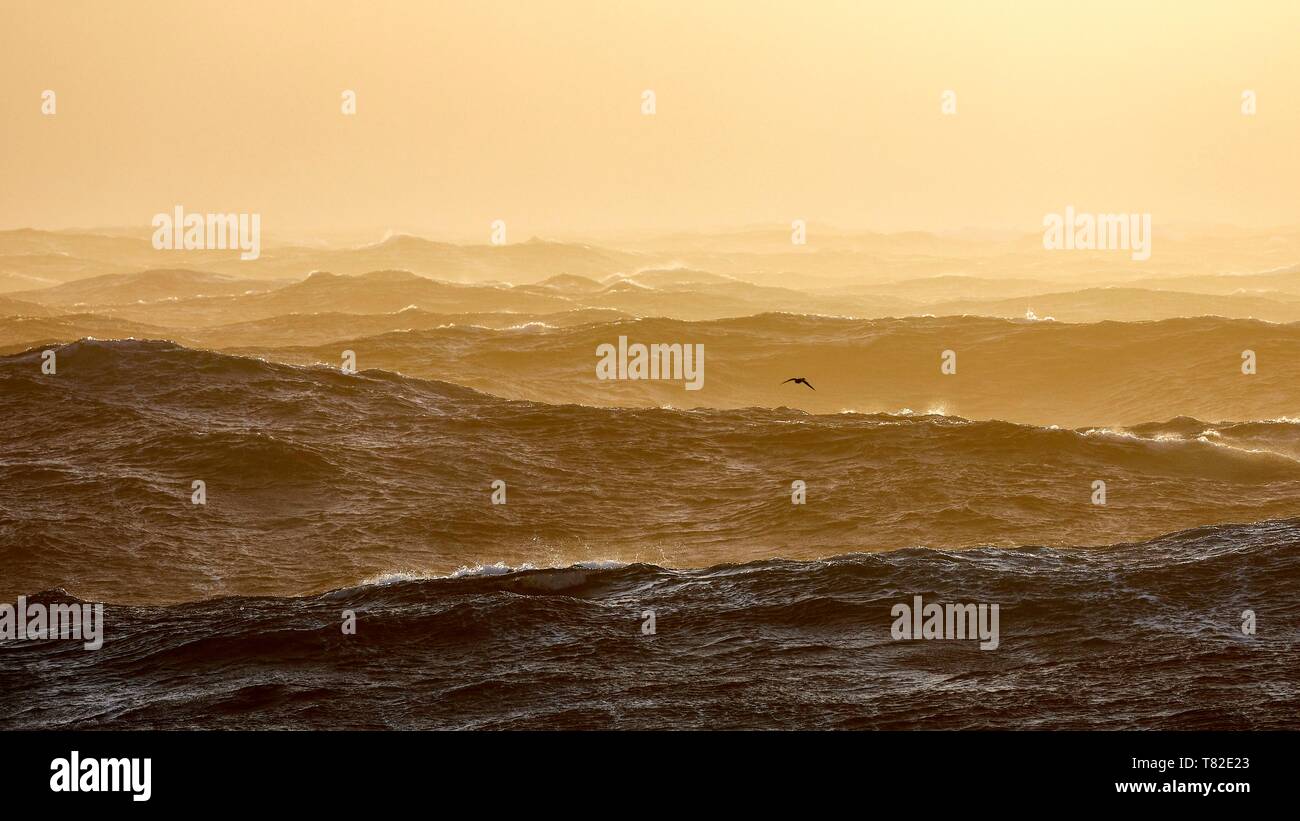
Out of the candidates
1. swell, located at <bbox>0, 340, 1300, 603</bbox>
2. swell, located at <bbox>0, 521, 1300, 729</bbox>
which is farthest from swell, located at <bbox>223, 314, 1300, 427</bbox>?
swell, located at <bbox>0, 521, 1300, 729</bbox>

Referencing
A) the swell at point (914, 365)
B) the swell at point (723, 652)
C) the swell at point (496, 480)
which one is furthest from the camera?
the swell at point (914, 365)

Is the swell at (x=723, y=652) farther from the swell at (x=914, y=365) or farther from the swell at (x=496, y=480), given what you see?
the swell at (x=914, y=365)

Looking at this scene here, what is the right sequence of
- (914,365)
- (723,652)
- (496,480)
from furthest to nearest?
(914,365)
(496,480)
(723,652)

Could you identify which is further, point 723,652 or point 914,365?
point 914,365

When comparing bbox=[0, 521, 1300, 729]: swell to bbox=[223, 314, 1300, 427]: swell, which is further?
bbox=[223, 314, 1300, 427]: swell

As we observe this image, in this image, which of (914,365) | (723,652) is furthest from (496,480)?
(914,365)

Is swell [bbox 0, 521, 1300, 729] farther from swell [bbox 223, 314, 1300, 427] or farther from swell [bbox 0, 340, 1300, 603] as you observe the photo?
swell [bbox 223, 314, 1300, 427]

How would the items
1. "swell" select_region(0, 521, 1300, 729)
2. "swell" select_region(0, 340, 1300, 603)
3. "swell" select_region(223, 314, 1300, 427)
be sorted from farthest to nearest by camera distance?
1. "swell" select_region(223, 314, 1300, 427)
2. "swell" select_region(0, 340, 1300, 603)
3. "swell" select_region(0, 521, 1300, 729)

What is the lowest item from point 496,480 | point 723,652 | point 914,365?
point 723,652

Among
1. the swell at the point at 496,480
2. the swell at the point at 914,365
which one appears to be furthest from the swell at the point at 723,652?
the swell at the point at 914,365

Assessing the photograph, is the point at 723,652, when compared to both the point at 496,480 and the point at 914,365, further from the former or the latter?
the point at 914,365
